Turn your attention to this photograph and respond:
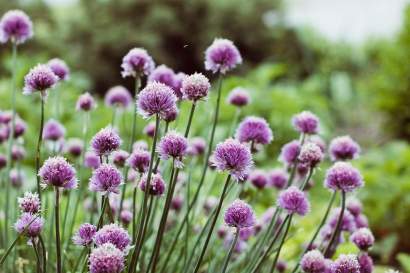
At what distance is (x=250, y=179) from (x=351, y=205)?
331mm

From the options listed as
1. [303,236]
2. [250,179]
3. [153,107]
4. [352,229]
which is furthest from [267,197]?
[153,107]

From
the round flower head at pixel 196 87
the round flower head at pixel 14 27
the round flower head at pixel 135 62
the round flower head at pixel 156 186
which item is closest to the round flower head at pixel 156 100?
the round flower head at pixel 196 87

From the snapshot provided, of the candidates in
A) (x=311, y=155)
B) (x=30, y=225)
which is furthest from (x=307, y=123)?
(x=30, y=225)

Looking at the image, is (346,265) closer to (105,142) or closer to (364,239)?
(364,239)

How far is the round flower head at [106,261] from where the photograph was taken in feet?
3.03

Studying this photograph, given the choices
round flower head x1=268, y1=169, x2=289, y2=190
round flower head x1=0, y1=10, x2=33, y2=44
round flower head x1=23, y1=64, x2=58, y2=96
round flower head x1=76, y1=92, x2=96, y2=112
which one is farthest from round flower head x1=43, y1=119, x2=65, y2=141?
round flower head x1=268, y1=169, x2=289, y2=190

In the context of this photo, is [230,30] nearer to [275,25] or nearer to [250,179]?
[275,25]

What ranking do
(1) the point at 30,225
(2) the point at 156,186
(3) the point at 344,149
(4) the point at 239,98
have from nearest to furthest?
(1) the point at 30,225, (2) the point at 156,186, (3) the point at 344,149, (4) the point at 239,98

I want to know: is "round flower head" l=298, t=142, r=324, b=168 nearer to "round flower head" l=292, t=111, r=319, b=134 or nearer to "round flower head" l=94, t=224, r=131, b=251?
"round flower head" l=292, t=111, r=319, b=134

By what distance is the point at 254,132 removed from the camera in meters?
1.57

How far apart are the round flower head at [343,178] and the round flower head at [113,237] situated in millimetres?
590

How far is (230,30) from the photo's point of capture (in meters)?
8.05

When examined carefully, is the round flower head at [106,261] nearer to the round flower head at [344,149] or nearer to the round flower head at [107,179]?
the round flower head at [107,179]

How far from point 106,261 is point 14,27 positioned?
1092 millimetres
